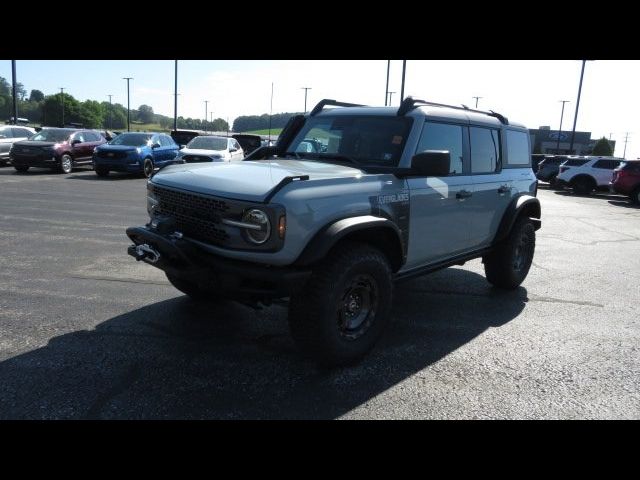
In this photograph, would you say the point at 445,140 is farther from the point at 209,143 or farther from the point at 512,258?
the point at 209,143

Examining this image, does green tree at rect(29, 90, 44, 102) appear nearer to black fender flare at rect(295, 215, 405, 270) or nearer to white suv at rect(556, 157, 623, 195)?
white suv at rect(556, 157, 623, 195)

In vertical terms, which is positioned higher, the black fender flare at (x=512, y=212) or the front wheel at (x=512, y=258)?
the black fender flare at (x=512, y=212)

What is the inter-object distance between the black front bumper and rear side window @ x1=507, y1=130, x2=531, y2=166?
363cm

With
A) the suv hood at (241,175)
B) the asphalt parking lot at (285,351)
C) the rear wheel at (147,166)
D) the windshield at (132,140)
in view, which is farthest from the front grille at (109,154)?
the suv hood at (241,175)

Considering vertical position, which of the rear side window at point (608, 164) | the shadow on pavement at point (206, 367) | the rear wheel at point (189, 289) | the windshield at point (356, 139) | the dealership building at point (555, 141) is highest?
the dealership building at point (555, 141)

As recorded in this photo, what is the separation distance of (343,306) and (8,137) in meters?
21.3

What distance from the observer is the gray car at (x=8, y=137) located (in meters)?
19.7

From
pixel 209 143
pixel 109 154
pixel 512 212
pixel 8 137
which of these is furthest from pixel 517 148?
pixel 8 137

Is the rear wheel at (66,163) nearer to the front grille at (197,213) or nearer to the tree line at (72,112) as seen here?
the front grille at (197,213)

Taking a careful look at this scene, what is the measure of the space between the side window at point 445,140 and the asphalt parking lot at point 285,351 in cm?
157

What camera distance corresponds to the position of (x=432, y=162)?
3.97 meters
